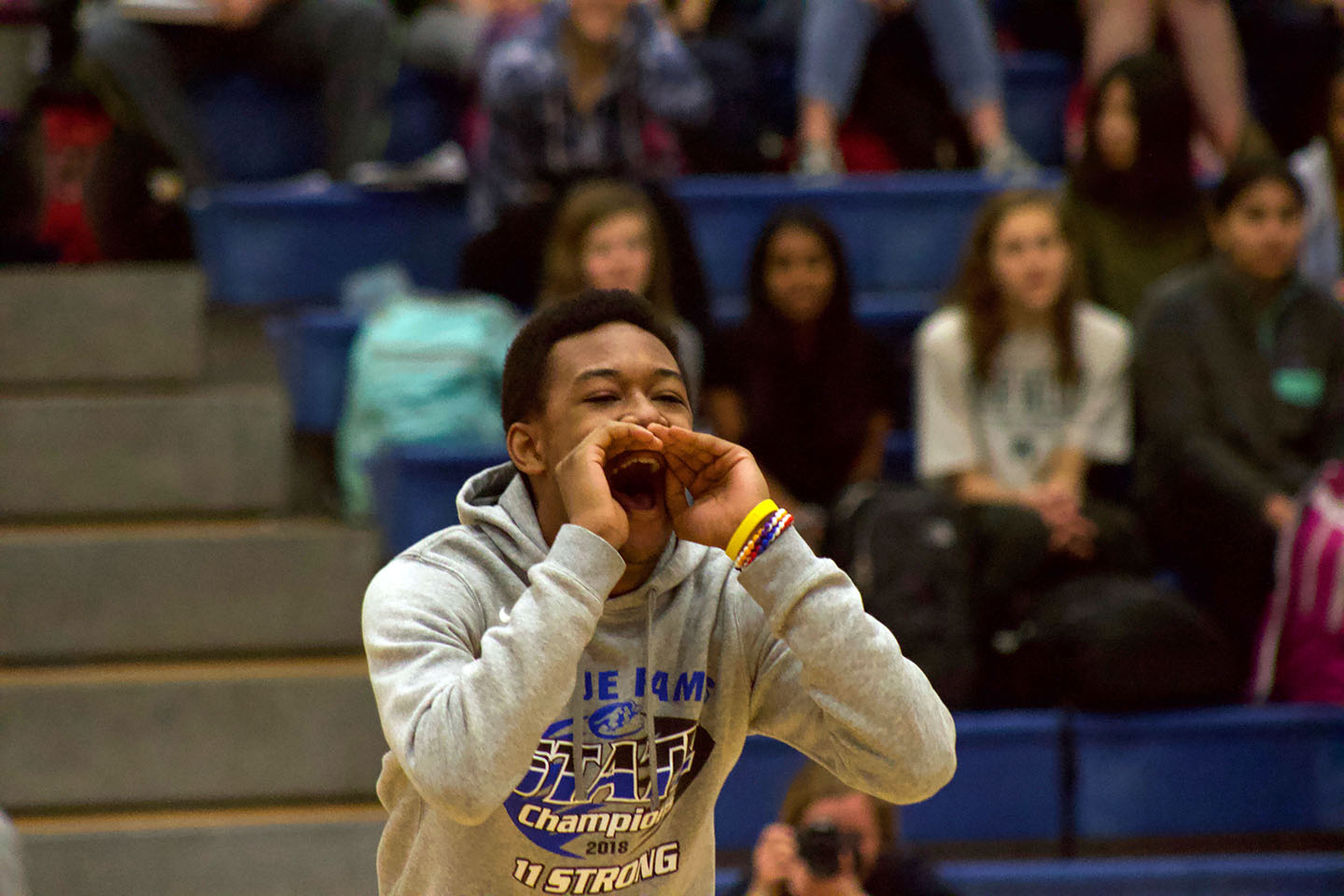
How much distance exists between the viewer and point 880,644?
1.45 metres

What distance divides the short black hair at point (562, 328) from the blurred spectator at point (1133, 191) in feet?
9.10

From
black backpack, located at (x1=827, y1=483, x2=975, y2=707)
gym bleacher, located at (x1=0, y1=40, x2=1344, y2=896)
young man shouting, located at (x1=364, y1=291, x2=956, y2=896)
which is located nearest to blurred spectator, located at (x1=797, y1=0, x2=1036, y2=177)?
gym bleacher, located at (x1=0, y1=40, x2=1344, y2=896)

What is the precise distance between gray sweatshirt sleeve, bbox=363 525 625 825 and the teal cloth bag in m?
2.27

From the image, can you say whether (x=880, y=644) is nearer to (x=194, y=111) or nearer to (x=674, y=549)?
(x=674, y=549)

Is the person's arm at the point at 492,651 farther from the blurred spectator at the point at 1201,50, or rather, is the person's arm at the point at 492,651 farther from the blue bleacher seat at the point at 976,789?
the blurred spectator at the point at 1201,50

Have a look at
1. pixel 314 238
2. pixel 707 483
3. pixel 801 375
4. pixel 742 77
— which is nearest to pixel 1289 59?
pixel 742 77

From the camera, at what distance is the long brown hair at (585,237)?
11.9ft

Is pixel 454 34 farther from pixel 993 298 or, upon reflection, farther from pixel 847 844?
pixel 847 844

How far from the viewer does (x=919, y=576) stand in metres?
3.36

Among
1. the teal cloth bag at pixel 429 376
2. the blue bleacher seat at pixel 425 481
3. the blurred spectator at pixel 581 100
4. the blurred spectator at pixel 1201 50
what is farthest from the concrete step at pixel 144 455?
the blurred spectator at pixel 1201 50

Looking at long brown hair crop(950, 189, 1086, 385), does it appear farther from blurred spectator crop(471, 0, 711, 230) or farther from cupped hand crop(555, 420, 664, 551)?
cupped hand crop(555, 420, 664, 551)

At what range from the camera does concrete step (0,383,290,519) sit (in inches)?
153

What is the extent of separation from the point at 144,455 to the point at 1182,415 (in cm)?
237

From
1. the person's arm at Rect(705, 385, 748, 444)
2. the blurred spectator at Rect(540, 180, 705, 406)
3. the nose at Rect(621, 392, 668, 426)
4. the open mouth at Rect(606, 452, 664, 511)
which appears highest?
the blurred spectator at Rect(540, 180, 705, 406)
